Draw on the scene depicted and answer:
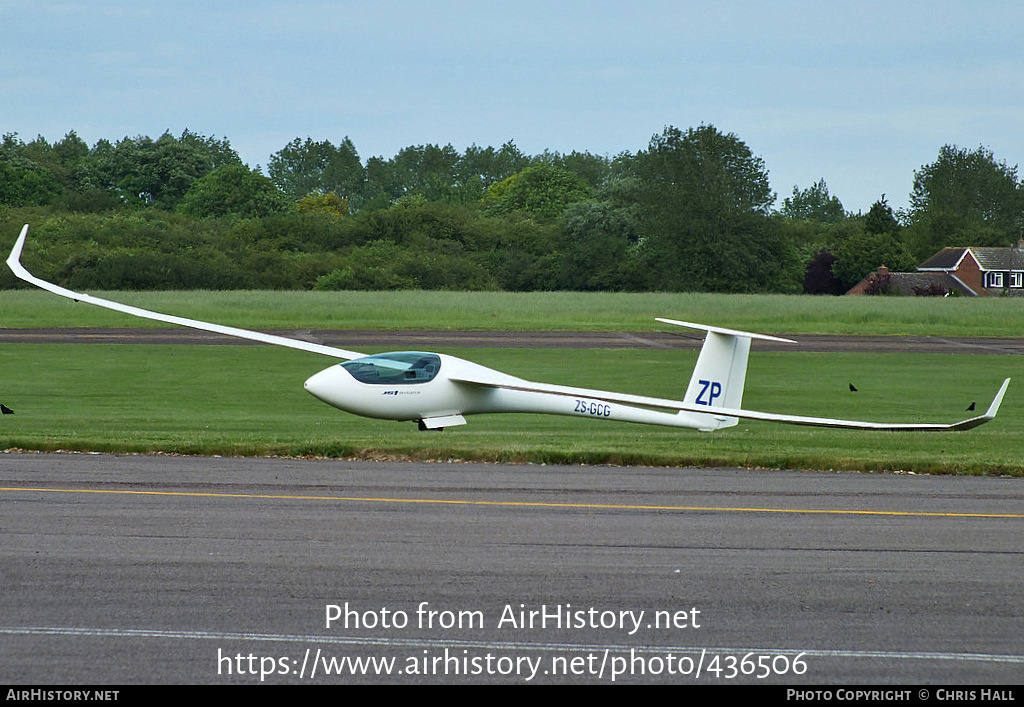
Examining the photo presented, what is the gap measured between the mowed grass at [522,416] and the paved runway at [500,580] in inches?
102

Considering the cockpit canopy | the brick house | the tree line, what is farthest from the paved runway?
the brick house

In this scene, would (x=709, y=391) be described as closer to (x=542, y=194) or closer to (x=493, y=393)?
(x=493, y=393)

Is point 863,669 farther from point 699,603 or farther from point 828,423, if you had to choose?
point 828,423

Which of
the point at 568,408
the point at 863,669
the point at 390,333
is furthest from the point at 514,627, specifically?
the point at 390,333

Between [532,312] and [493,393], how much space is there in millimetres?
45869

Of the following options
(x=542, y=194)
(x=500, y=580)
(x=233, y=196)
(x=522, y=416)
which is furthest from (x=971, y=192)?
(x=500, y=580)

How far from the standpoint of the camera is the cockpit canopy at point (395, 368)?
60.9ft

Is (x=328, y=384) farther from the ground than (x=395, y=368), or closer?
closer

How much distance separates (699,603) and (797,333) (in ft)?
149

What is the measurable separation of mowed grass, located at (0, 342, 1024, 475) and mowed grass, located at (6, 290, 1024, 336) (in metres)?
12.9

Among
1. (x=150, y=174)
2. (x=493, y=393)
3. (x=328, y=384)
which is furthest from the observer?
(x=150, y=174)

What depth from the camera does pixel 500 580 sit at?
9805 mm

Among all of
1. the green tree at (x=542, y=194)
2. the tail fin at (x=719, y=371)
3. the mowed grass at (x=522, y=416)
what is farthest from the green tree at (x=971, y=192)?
the tail fin at (x=719, y=371)

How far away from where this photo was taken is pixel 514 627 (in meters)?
8.55
